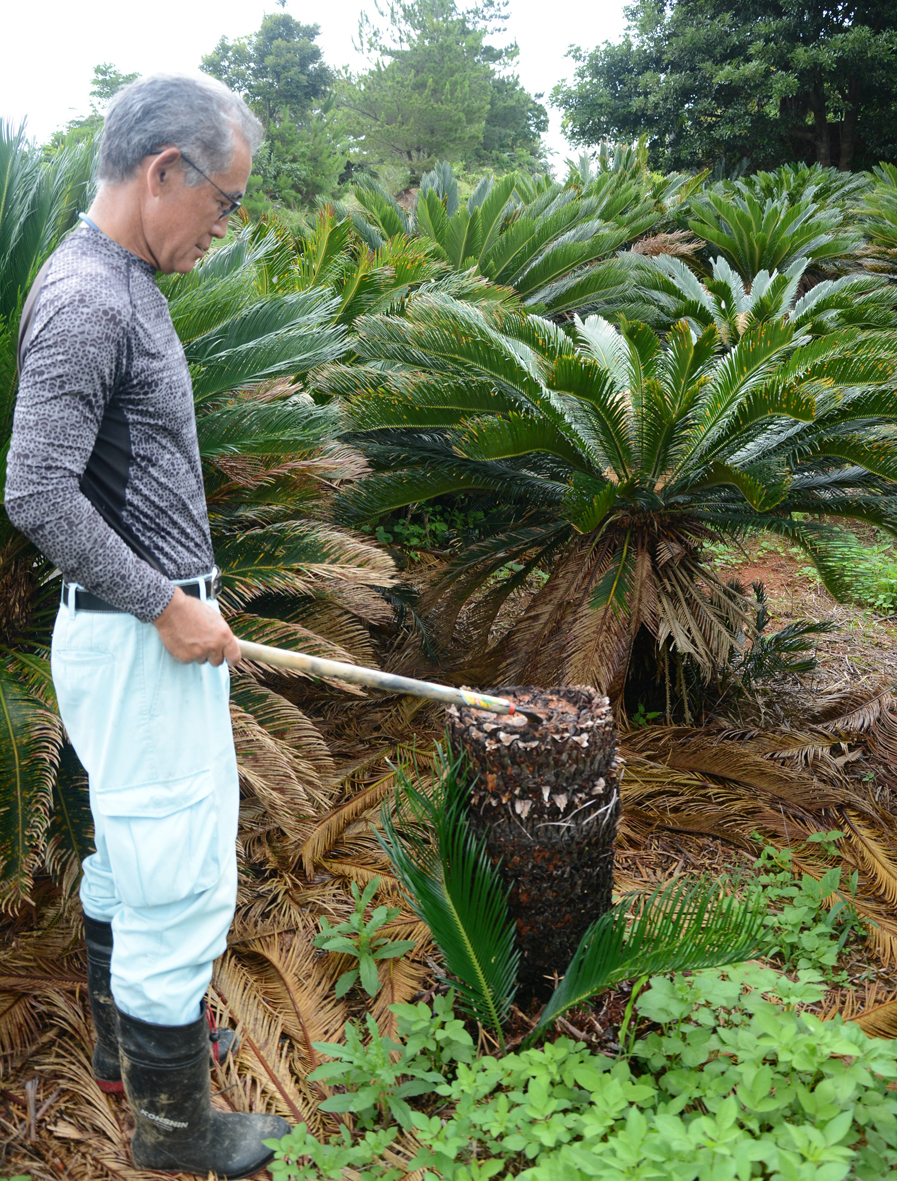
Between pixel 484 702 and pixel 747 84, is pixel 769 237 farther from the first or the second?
pixel 747 84

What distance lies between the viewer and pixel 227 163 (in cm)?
138

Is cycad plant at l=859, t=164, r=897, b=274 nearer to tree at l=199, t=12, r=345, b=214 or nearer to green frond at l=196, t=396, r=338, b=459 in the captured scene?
green frond at l=196, t=396, r=338, b=459

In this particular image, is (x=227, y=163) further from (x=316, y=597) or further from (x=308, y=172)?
(x=308, y=172)

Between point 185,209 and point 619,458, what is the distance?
79.4 inches

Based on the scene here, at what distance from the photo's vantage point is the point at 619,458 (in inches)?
122

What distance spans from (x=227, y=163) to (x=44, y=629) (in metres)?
1.41

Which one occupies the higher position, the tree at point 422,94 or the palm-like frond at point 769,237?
the tree at point 422,94

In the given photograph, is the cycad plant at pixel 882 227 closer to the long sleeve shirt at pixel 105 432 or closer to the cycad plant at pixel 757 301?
the cycad plant at pixel 757 301

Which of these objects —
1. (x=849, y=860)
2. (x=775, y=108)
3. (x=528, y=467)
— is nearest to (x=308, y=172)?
(x=775, y=108)

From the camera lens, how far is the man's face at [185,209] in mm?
1347

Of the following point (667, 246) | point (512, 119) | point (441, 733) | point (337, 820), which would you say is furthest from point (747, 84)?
point (512, 119)

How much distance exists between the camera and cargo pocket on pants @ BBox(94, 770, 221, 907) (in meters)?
1.42

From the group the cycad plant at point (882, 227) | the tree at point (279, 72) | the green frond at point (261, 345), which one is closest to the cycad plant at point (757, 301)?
the cycad plant at point (882, 227)

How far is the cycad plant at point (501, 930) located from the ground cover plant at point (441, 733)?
0.21 ft
